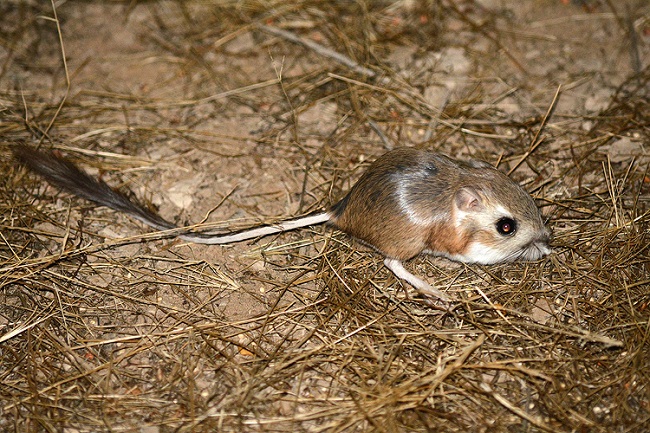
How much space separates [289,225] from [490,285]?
1206mm

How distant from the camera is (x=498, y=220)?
3.62 m

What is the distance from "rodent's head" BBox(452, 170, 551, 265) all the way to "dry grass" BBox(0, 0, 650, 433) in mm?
213

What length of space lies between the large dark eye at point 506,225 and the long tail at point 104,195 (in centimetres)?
99

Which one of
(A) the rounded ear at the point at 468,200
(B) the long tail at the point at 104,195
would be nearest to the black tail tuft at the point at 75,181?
(B) the long tail at the point at 104,195

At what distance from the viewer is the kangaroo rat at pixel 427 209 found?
3.62 m

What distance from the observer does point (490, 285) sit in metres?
3.80

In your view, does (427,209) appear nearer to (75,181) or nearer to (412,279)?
(412,279)

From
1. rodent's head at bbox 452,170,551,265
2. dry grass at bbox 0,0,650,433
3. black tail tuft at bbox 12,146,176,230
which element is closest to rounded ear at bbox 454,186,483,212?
rodent's head at bbox 452,170,551,265

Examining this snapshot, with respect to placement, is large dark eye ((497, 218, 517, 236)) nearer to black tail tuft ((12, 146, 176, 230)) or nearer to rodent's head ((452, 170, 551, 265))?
rodent's head ((452, 170, 551, 265))

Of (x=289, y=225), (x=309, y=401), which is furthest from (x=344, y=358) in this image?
(x=289, y=225)

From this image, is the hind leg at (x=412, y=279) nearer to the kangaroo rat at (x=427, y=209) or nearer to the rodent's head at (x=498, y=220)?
the kangaroo rat at (x=427, y=209)

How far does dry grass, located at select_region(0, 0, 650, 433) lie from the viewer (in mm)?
3236

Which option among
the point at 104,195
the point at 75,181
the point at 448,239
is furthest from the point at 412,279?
the point at 75,181

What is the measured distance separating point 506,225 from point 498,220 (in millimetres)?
51
